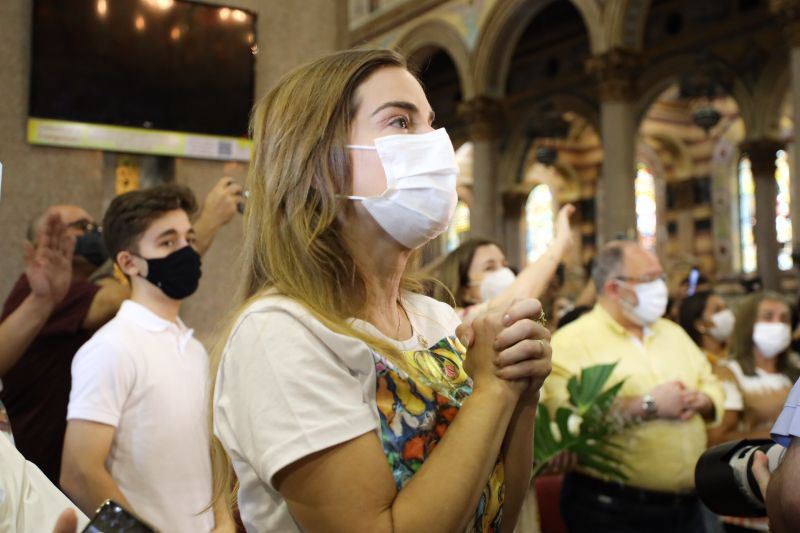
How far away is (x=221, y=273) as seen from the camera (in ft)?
13.5

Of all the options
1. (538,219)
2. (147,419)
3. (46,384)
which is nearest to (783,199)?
(538,219)

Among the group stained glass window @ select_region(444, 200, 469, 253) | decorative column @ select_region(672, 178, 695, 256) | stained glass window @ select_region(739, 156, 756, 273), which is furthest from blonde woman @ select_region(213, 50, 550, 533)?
stained glass window @ select_region(444, 200, 469, 253)

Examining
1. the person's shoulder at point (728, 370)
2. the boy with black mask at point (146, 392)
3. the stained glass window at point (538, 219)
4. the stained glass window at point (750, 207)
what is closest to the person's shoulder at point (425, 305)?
the boy with black mask at point (146, 392)

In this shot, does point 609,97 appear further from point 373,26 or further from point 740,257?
point 740,257

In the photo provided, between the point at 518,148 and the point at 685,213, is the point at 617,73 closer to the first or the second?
the point at 518,148

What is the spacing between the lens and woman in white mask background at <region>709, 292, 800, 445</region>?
4.28m

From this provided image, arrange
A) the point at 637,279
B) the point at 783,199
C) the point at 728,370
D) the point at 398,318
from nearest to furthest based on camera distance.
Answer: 1. the point at 398,318
2. the point at 637,279
3. the point at 728,370
4. the point at 783,199

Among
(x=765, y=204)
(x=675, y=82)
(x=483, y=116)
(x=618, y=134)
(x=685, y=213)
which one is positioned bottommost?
(x=765, y=204)

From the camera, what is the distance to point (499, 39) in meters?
15.3

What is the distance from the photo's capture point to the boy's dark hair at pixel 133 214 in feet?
8.52

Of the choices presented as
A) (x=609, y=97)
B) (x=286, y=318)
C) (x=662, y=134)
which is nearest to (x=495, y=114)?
(x=609, y=97)

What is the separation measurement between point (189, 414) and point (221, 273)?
1767 mm

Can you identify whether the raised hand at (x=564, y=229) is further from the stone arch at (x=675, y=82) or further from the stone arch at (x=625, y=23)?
the stone arch at (x=675, y=82)

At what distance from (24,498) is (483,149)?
15592mm
